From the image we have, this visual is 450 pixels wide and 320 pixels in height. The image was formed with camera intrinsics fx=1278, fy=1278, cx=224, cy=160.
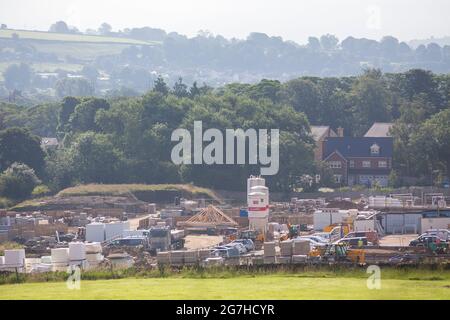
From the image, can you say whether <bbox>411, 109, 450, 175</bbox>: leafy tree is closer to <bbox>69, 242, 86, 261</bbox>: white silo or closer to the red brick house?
the red brick house

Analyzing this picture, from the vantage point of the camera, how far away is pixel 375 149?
74.3 m

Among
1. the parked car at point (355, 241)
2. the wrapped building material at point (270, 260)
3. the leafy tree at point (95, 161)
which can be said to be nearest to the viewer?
the wrapped building material at point (270, 260)

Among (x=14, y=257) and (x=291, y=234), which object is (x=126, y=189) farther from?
(x=14, y=257)

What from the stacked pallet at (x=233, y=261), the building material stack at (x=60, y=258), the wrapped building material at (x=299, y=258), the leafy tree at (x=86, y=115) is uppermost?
the leafy tree at (x=86, y=115)

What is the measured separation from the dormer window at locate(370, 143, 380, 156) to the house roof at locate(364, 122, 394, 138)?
16.6 feet

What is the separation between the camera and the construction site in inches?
→ 1431

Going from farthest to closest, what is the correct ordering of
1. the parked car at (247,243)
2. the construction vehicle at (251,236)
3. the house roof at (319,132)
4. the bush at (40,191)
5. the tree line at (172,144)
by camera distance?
the house roof at (319,132), the tree line at (172,144), the bush at (40,191), the construction vehicle at (251,236), the parked car at (247,243)

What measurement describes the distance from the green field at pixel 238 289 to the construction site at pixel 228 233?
9.86 feet

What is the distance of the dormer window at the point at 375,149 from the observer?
244ft

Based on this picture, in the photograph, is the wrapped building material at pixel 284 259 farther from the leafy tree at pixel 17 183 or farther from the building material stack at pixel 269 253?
the leafy tree at pixel 17 183

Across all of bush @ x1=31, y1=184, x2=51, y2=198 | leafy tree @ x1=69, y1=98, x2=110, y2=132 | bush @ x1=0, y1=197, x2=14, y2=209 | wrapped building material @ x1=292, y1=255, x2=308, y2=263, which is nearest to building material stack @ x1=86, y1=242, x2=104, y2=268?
→ wrapped building material @ x1=292, y1=255, x2=308, y2=263

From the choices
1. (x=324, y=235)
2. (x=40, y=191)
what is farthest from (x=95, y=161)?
(x=324, y=235)

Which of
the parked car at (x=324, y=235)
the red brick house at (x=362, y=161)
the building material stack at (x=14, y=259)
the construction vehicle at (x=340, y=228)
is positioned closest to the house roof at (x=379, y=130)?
the red brick house at (x=362, y=161)

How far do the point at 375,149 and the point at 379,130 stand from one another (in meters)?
8.00
